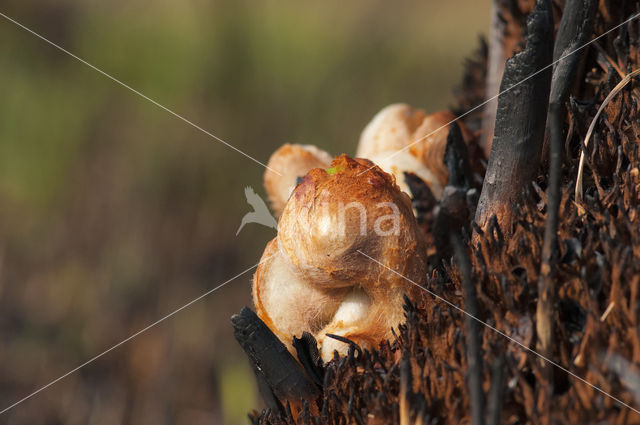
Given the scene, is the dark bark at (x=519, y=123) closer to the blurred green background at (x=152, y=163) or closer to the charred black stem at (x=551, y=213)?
the charred black stem at (x=551, y=213)

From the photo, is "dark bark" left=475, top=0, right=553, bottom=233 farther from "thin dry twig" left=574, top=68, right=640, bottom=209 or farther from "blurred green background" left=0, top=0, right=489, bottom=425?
"blurred green background" left=0, top=0, right=489, bottom=425

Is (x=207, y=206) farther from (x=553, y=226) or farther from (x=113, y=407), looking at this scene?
(x=553, y=226)

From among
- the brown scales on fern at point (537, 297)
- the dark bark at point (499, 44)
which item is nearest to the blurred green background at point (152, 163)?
the dark bark at point (499, 44)

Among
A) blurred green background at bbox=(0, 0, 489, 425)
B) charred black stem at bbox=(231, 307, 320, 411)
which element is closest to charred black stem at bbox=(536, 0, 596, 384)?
charred black stem at bbox=(231, 307, 320, 411)

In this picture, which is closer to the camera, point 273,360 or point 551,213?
point 551,213

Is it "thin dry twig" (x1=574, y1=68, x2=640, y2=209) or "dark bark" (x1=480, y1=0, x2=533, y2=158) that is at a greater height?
"dark bark" (x1=480, y1=0, x2=533, y2=158)

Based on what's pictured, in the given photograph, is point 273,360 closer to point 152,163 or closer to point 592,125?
point 592,125

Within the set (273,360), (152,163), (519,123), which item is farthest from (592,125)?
(152,163)

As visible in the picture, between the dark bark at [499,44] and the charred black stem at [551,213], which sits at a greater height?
the dark bark at [499,44]
